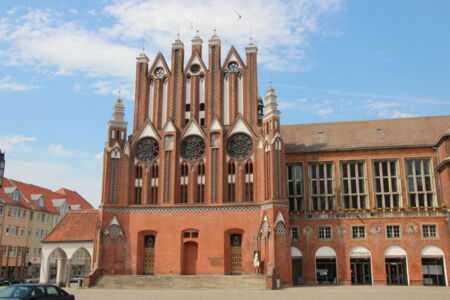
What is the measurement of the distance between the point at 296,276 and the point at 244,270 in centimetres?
567

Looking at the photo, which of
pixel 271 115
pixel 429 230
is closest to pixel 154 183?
pixel 271 115

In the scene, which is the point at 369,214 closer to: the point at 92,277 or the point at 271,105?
the point at 271,105

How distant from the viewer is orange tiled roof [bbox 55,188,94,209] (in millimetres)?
85375

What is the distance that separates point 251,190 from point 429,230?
1711 centimetres

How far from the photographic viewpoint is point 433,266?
42.5 m

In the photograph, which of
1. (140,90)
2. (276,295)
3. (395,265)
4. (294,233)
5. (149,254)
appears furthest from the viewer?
(140,90)

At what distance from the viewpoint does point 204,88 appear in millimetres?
48250

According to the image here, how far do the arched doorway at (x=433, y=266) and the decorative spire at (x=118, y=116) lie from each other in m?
32.0

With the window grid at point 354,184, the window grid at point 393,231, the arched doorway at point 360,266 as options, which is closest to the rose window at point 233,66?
the window grid at point 354,184

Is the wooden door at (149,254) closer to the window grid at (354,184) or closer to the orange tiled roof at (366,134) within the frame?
the orange tiled roof at (366,134)

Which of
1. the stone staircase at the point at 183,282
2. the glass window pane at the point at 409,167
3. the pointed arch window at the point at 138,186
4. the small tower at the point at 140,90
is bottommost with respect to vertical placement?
the stone staircase at the point at 183,282

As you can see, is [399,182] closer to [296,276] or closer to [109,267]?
[296,276]

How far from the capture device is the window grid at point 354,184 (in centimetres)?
4603

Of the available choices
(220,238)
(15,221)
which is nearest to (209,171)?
(220,238)
